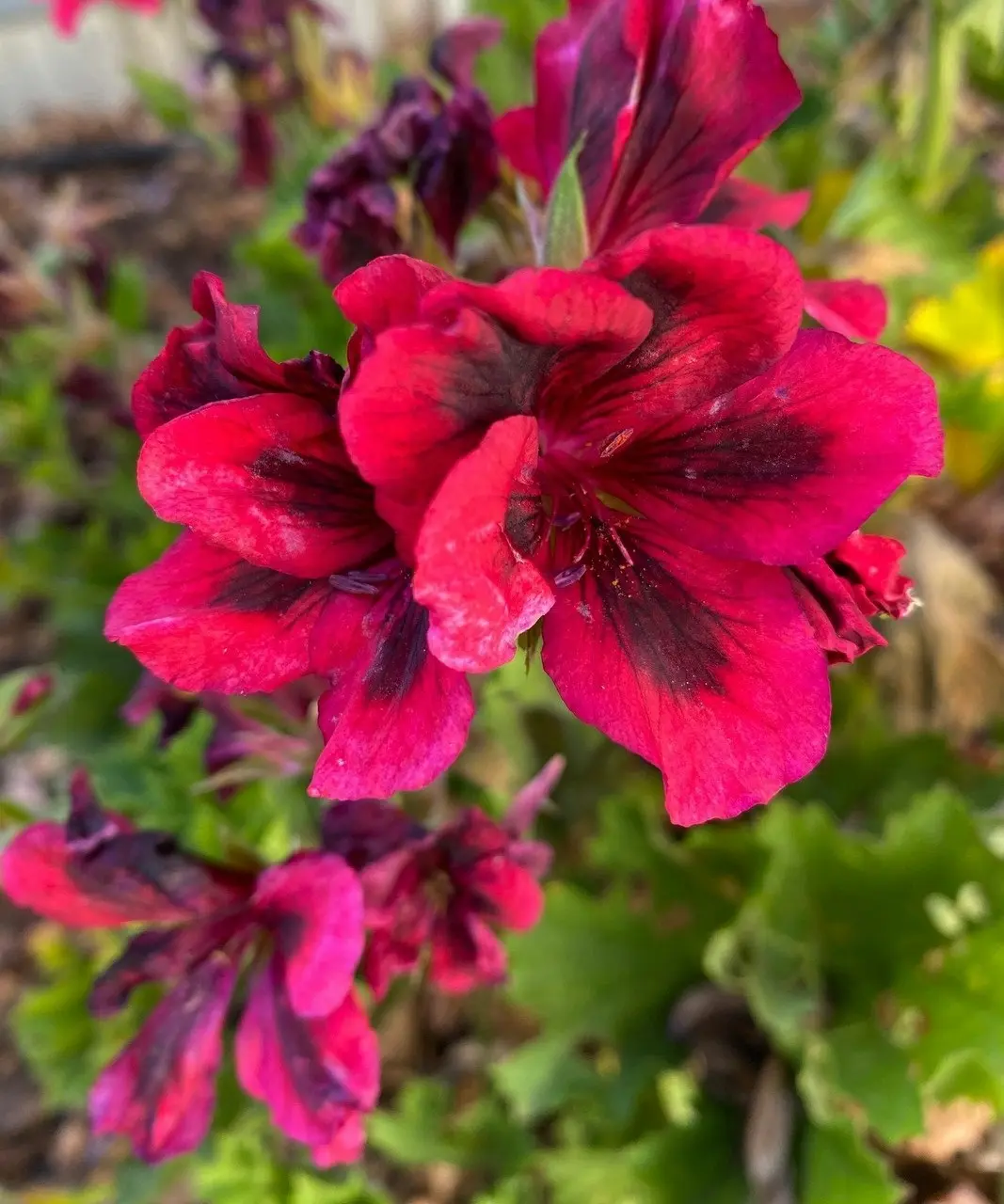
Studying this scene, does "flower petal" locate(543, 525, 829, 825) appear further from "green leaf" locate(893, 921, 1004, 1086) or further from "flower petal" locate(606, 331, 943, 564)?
"green leaf" locate(893, 921, 1004, 1086)

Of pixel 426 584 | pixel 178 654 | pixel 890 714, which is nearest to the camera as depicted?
pixel 426 584

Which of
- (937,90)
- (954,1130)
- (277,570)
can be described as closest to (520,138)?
(277,570)

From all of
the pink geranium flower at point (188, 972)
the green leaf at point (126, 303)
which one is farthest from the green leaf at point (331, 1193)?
the green leaf at point (126, 303)

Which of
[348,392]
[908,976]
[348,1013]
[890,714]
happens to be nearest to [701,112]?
[348,392]

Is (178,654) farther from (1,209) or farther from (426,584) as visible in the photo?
(1,209)

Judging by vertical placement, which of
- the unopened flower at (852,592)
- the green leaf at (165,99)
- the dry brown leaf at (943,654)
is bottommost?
the dry brown leaf at (943,654)

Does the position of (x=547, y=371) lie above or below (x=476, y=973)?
above

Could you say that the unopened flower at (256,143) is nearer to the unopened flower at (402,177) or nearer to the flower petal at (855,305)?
the unopened flower at (402,177)

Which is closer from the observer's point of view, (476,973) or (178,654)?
(178,654)
